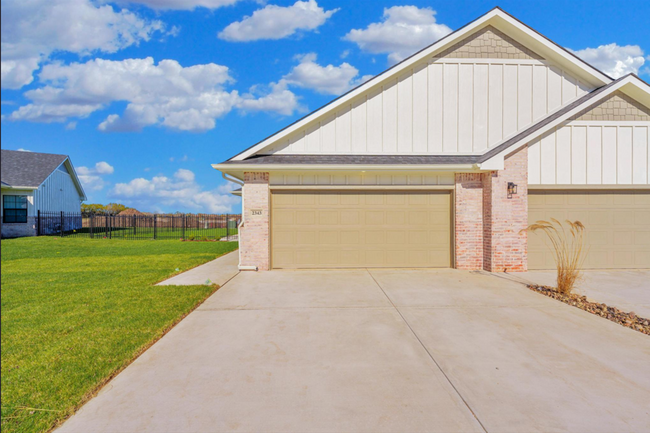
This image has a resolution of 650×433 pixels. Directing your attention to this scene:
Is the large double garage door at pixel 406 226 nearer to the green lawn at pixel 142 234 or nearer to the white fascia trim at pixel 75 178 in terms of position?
the green lawn at pixel 142 234

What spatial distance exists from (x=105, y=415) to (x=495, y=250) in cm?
942

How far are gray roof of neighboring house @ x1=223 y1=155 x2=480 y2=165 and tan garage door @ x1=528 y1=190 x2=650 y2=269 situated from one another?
7.95 ft

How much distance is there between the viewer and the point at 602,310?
6711 millimetres

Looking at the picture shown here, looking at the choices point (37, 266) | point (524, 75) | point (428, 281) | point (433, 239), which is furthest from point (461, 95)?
point (37, 266)

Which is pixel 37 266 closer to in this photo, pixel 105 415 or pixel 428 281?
pixel 105 415

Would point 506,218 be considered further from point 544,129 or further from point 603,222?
point 603,222

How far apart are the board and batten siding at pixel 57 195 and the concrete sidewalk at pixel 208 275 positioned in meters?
20.0

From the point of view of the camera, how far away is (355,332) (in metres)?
5.51

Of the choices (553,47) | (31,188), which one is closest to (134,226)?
(31,188)

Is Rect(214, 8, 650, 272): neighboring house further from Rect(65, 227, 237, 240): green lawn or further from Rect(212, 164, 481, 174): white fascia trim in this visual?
Rect(65, 227, 237, 240): green lawn

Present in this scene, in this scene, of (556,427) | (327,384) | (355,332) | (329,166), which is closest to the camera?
(556,427)

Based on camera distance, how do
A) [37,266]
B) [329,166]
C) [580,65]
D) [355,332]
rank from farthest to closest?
[37,266]
[580,65]
[329,166]
[355,332]

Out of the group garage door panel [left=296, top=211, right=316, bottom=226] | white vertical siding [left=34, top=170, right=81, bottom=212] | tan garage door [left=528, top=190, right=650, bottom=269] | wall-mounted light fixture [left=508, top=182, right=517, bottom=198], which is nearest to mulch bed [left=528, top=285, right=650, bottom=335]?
wall-mounted light fixture [left=508, top=182, right=517, bottom=198]

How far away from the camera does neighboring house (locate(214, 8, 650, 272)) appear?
10.3 meters
